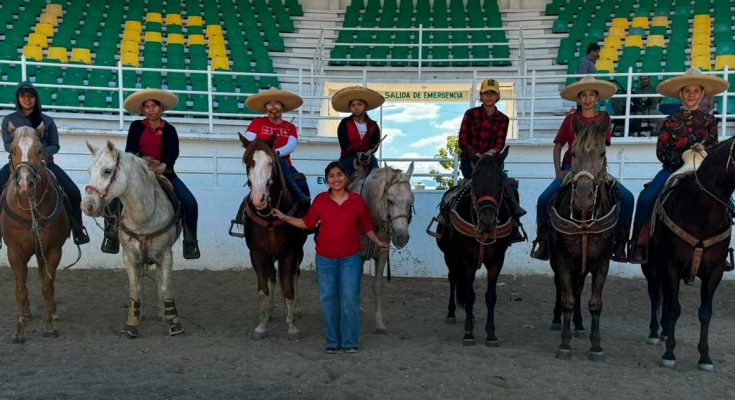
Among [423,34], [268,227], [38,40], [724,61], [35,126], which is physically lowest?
[268,227]

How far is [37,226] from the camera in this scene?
6.30 meters

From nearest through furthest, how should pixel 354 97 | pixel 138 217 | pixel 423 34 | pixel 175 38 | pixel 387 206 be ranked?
pixel 387 206 < pixel 138 217 < pixel 354 97 < pixel 175 38 < pixel 423 34

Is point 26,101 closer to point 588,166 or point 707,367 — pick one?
point 588,166

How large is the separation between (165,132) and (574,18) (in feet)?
51.0

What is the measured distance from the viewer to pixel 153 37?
1742 cm

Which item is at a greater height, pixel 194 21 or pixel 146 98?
pixel 194 21

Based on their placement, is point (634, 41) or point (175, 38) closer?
point (634, 41)

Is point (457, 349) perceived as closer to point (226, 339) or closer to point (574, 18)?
point (226, 339)

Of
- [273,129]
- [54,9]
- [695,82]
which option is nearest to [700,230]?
[695,82]

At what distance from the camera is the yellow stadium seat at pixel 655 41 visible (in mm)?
17078

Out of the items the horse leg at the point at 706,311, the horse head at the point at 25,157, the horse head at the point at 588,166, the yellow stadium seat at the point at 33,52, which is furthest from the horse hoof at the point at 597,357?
the yellow stadium seat at the point at 33,52

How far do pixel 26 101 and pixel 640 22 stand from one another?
16832mm

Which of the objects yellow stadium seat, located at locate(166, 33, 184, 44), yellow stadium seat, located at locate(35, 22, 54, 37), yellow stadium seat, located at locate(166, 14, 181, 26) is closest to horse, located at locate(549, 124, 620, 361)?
yellow stadium seat, located at locate(166, 33, 184, 44)

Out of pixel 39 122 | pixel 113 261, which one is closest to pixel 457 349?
pixel 39 122
